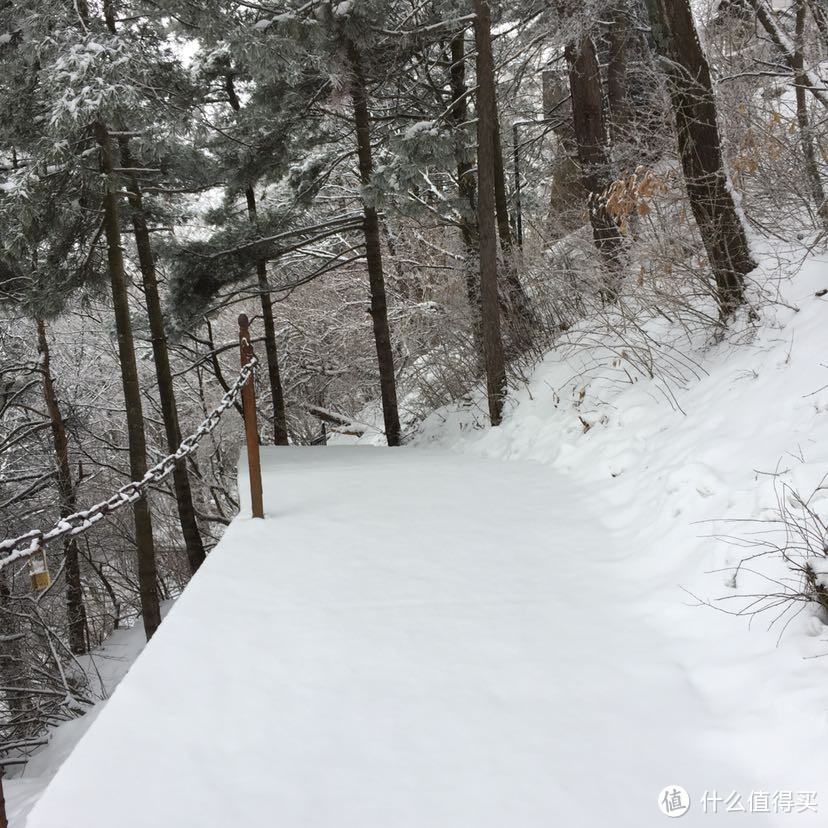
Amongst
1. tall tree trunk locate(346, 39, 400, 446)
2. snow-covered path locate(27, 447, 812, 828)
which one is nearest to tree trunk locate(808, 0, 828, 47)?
tall tree trunk locate(346, 39, 400, 446)

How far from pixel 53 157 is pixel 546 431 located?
627cm

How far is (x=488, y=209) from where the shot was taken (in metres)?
8.02

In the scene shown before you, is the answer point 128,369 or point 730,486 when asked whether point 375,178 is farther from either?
point 730,486

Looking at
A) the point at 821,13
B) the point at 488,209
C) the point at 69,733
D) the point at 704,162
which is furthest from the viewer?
the point at 69,733

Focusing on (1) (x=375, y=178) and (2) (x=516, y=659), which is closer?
(2) (x=516, y=659)

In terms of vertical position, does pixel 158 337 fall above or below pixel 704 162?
below

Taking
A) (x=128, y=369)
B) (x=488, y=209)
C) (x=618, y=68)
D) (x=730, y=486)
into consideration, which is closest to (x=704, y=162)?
(x=488, y=209)

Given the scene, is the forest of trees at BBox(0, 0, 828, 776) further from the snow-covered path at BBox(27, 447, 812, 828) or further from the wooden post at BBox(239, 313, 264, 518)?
the snow-covered path at BBox(27, 447, 812, 828)

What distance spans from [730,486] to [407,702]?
219cm

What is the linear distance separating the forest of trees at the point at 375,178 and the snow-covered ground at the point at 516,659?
149 cm

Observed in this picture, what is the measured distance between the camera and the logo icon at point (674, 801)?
7.00ft

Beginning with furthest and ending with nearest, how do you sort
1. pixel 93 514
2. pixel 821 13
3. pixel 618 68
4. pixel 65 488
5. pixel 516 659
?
1. pixel 65 488
2. pixel 618 68
3. pixel 821 13
4. pixel 93 514
5. pixel 516 659

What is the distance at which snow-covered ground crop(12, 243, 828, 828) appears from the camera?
2.25 metres

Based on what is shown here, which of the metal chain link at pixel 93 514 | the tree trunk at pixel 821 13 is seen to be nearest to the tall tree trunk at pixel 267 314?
the metal chain link at pixel 93 514
